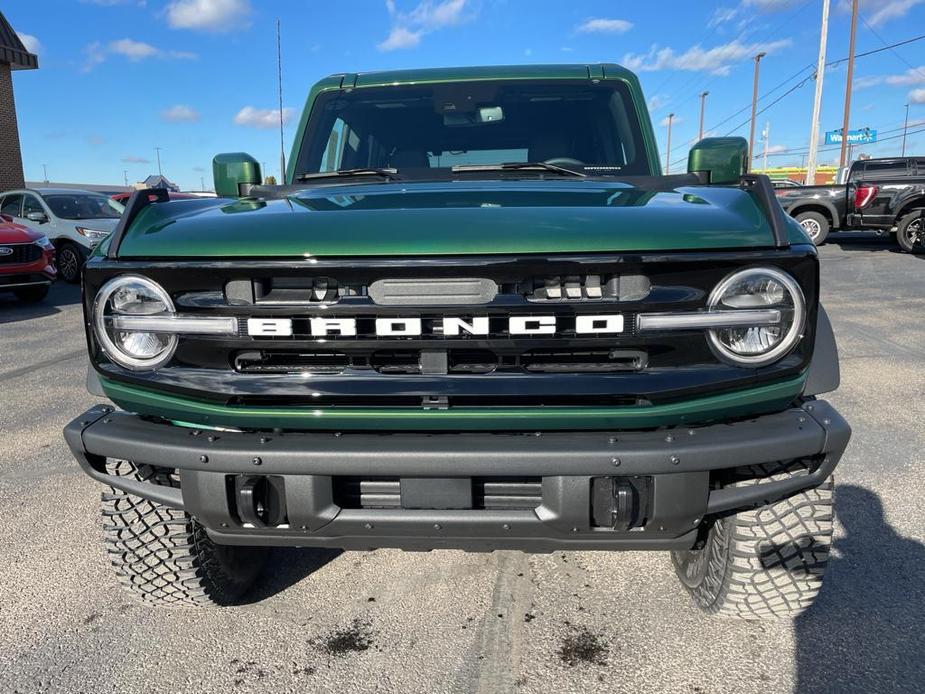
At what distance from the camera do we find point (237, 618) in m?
2.53

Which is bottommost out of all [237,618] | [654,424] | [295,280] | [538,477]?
[237,618]

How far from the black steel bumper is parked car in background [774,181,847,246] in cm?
1427

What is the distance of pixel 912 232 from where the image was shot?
13.5m

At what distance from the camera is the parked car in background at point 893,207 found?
13.4 metres

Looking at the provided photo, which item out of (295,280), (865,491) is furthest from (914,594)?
(295,280)

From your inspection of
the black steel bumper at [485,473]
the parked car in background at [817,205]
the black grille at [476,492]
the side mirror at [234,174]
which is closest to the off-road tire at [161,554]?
the black steel bumper at [485,473]

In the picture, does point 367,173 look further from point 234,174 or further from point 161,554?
point 161,554

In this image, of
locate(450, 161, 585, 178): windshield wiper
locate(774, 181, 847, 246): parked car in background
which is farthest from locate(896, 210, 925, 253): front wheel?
locate(450, 161, 585, 178): windshield wiper

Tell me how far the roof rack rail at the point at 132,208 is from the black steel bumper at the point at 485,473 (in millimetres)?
520

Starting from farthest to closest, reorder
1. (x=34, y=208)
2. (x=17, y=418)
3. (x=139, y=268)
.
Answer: (x=34, y=208)
(x=17, y=418)
(x=139, y=268)

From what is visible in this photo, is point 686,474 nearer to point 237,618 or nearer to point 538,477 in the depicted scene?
point 538,477

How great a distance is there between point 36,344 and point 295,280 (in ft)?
23.3

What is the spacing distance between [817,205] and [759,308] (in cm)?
1492

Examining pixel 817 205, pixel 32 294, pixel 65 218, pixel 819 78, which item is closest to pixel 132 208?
pixel 32 294
